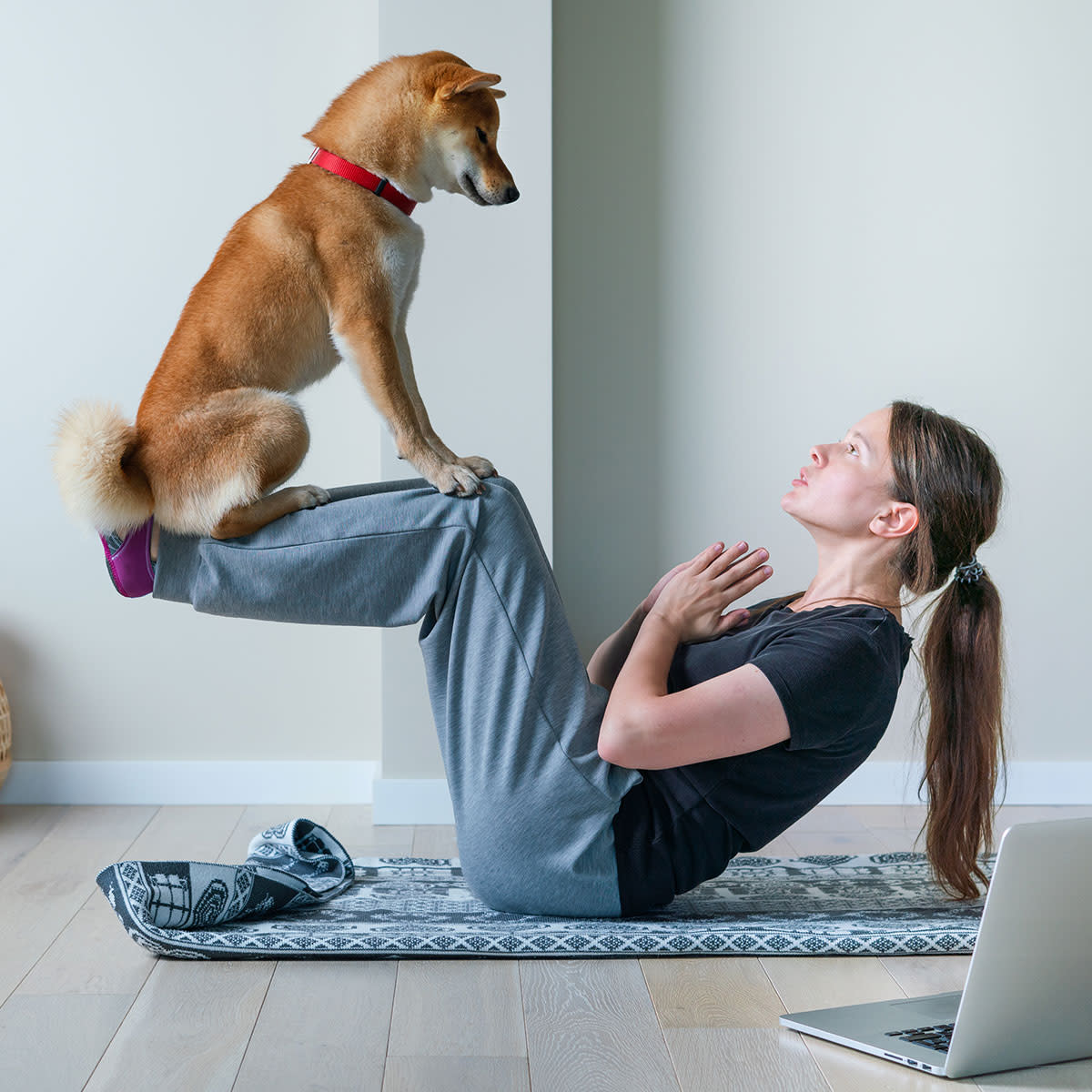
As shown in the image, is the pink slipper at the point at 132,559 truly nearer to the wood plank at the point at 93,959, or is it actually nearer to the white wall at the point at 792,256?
the wood plank at the point at 93,959

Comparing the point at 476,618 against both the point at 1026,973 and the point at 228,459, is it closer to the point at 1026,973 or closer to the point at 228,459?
the point at 228,459

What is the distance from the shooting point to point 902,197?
2.81 m

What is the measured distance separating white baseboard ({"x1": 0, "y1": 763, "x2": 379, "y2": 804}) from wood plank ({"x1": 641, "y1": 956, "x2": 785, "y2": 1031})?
136cm

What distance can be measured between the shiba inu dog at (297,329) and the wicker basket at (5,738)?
1392 millimetres

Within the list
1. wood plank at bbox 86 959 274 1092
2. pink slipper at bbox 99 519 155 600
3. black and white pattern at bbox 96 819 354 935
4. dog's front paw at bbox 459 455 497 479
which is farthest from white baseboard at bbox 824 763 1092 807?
pink slipper at bbox 99 519 155 600

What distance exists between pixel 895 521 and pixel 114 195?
200 centimetres

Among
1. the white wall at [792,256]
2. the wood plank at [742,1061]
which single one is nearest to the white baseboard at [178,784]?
the white wall at [792,256]

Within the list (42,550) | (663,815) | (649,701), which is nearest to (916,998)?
(663,815)

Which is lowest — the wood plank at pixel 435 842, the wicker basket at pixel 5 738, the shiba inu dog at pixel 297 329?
the wood plank at pixel 435 842

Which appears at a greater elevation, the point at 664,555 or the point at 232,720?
the point at 664,555

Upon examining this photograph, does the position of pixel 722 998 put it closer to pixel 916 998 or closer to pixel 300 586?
pixel 916 998

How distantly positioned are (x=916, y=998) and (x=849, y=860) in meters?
0.65

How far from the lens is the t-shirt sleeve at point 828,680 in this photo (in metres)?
1.43

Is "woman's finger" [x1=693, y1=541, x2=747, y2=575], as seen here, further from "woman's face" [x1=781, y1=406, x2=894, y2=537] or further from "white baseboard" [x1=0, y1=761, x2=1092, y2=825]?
"white baseboard" [x1=0, y1=761, x2=1092, y2=825]
